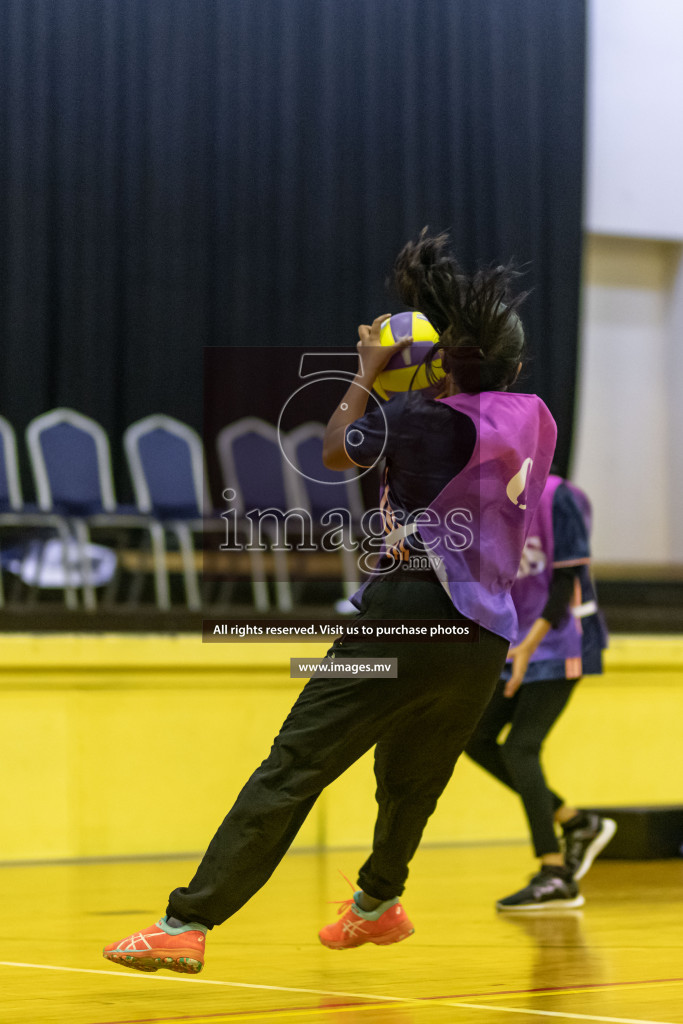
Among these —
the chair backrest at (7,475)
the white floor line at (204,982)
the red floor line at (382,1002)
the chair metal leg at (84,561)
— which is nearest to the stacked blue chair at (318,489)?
the chair metal leg at (84,561)

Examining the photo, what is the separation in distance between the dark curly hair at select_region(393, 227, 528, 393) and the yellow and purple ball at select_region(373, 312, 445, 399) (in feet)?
0.06

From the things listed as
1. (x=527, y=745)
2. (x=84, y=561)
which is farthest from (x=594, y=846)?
(x=84, y=561)

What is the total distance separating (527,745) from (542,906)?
1.44 ft

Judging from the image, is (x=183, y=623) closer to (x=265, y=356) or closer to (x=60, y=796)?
(x=60, y=796)

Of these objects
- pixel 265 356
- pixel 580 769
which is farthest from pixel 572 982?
pixel 265 356

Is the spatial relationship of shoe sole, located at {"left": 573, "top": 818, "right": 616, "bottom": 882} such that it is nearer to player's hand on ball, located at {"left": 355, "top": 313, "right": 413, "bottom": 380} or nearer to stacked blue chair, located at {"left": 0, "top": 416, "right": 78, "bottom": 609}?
player's hand on ball, located at {"left": 355, "top": 313, "right": 413, "bottom": 380}

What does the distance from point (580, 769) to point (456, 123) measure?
4.94 meters

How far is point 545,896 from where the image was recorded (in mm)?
3398

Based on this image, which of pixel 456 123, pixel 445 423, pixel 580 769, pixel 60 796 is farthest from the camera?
pixel 456 123

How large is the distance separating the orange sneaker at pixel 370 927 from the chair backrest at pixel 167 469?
3879 mm

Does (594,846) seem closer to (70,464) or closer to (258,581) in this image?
(258,581)

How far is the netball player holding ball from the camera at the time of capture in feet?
6.97

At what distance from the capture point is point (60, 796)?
446 centimetres

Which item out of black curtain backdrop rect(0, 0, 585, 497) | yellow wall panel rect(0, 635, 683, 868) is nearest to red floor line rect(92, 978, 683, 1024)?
yellow wall panel rect(0, 635, 683, 868)
